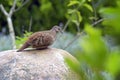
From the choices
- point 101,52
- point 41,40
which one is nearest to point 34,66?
point 41,40

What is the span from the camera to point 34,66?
4223 millimetres

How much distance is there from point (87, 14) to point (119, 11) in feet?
30.4

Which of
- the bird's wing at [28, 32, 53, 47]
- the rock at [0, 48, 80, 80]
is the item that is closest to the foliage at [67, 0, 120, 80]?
the rock at [0, 48, 80, 80]

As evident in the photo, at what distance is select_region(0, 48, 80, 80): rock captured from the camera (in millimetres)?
4160

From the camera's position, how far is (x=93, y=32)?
0.98 metres

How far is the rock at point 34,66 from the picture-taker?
164 inches

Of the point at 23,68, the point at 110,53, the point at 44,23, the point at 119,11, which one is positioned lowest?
the point at 44,23

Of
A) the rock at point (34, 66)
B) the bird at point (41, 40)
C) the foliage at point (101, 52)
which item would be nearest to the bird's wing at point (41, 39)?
the bird at point (41, 40)

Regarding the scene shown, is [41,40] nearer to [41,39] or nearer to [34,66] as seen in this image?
[41,39]

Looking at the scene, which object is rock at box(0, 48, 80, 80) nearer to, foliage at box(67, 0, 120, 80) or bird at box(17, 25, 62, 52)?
bird at box(17, 25, 62, 52)

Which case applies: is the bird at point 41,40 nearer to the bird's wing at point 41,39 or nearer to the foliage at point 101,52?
the bird's wing at point 41,39

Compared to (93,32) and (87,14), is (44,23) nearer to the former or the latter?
(87,14)

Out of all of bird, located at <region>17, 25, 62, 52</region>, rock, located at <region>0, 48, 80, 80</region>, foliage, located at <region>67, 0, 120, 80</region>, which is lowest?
rock, located at <region>0, 48, 80, 80</region>

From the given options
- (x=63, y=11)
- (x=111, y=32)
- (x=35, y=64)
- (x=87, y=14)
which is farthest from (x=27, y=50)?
(x=63, y=11)
